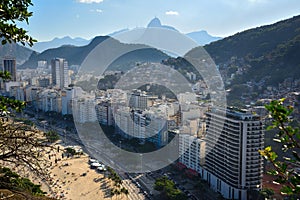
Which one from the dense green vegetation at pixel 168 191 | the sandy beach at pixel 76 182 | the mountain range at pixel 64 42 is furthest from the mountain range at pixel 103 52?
the mountain range at pixel 64 42

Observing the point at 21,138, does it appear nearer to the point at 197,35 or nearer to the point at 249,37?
the point at 249,37

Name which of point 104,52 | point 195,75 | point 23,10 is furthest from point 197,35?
point 23,10

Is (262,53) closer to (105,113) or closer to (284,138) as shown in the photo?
(105,113)

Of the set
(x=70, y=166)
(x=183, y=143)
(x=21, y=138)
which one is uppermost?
(x=21, y=138)

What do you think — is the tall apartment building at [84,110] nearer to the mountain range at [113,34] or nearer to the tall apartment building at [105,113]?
the tall apartment building at [105,113]

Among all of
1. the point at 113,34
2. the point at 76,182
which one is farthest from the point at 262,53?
the point at 113,34

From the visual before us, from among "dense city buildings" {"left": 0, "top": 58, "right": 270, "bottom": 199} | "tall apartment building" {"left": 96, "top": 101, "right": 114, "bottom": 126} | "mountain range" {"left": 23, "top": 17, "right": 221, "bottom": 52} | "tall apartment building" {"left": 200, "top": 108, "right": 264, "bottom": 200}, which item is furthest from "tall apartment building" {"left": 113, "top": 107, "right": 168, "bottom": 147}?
"mountain range" {"left": 23, "top": 17, "right": 221, "bottom": 52}
